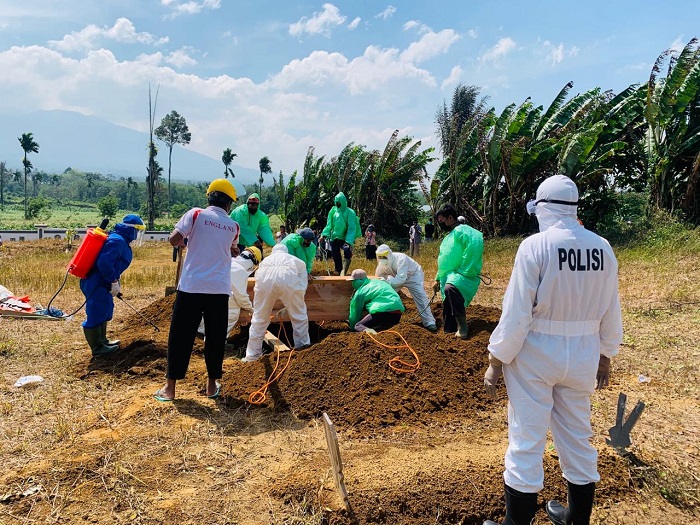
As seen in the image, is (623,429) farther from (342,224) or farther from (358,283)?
(342,224)

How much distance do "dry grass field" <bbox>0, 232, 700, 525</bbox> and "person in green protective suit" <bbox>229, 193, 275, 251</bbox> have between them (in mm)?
2245

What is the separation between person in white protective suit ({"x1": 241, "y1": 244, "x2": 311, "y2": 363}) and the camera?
503 centimetres

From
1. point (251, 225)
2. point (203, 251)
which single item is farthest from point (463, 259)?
point (251, 225)

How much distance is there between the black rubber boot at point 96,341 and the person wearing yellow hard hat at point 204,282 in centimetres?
157

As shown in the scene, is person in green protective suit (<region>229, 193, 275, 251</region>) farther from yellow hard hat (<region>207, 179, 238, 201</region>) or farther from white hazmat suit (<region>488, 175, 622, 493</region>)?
white hazmat suit (<region>488, 175, 622, 493</region>)

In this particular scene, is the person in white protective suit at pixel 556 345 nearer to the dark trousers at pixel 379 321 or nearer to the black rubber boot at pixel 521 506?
the black rubber boot at pixel 521 506

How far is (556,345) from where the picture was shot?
7.57 feet

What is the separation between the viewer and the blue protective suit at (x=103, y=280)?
5.08 m

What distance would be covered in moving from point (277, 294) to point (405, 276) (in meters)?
2.00

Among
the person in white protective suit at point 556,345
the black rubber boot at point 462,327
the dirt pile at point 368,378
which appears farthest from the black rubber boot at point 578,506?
the black rubber boot at point 462,327

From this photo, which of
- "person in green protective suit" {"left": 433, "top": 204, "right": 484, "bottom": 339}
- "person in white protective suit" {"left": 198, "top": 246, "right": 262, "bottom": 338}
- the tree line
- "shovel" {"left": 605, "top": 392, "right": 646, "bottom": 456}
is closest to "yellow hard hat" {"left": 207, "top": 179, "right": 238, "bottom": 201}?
"person in white protective suit" {"left": 198, "top": 246, "right": 262, "bottom": 338}

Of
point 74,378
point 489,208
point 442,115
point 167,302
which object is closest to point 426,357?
point 74,378

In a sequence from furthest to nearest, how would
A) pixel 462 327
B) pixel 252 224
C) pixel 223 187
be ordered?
pixel 252 224 < pixel 462 327 < pixel 223 187

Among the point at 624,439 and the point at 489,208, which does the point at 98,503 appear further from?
the point at 489,208
